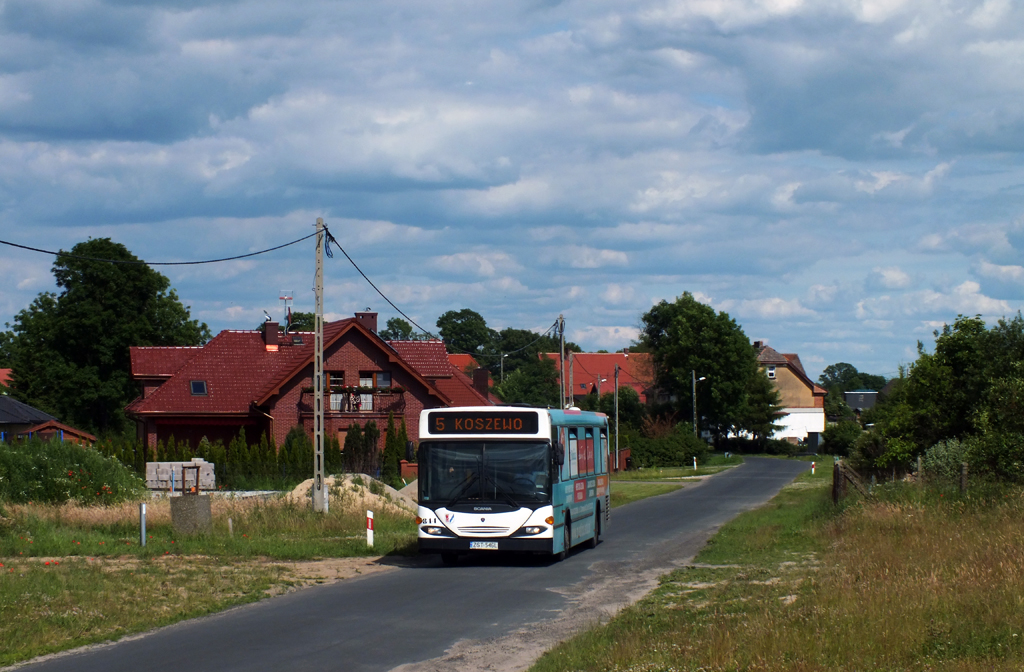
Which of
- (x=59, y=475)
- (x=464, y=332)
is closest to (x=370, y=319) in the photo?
(x=59, y=475)

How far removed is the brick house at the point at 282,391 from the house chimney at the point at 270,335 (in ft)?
0.34

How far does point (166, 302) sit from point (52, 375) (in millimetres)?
8500

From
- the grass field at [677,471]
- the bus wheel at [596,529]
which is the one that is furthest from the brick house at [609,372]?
the bus wheel at [596,529]

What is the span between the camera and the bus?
17156 mm

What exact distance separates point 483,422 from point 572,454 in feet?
7.94

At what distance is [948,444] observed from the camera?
23312mm

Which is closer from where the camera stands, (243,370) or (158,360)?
(243,370)

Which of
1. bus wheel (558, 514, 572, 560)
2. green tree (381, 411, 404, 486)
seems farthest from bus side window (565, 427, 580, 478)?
green tree (381, 411, 404, 486)

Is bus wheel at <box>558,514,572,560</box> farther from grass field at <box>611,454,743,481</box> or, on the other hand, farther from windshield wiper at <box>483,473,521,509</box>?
grass field at <box>611,454,743,481</box>

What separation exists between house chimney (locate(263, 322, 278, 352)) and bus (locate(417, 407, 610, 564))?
1480 inches

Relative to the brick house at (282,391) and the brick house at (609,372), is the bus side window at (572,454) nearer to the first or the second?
the brick house at (282,391)

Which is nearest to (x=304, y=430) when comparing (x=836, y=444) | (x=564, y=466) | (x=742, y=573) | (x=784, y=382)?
(x=564, y=466)

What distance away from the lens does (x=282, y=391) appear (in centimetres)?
4806

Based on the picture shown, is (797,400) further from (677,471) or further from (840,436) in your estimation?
(677,471)
